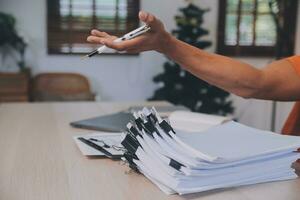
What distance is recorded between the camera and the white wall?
3584mm

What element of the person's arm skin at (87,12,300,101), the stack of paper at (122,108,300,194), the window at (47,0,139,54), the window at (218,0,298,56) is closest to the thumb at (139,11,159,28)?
the person's arm skin at (87,12,300,101)

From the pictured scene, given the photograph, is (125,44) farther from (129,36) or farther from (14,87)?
(14,87)

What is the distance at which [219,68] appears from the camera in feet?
3.37

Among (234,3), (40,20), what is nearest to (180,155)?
(40,20)

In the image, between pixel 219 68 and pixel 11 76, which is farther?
pixel 11 76

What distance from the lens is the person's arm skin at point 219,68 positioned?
3.03 feet

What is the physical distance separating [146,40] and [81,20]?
2867mm

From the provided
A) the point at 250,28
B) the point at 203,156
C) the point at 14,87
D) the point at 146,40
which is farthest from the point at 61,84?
the point at 203,156

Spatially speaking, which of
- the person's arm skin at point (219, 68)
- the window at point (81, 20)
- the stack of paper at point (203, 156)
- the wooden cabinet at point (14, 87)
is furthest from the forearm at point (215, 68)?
the window at point (81, 20)

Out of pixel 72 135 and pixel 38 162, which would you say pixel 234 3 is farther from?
pixel 38 162

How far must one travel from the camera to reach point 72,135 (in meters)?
1.26

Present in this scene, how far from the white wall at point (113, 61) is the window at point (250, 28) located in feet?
0.26

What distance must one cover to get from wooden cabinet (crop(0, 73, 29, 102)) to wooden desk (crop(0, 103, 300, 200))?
2.04 metres

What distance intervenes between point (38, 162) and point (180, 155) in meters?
0.37
